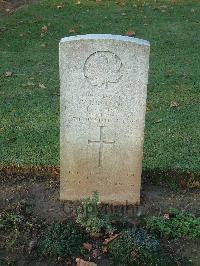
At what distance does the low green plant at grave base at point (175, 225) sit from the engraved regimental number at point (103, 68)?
1.31 meters

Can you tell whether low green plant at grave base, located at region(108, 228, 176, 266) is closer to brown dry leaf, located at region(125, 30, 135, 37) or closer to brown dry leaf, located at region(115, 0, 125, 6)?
brown dry leaf, located at region(125, 30, 135, 37)

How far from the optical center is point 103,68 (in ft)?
15.3

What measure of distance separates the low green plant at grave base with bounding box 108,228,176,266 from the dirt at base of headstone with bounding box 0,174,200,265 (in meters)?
0.26

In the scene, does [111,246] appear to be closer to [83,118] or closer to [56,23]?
[83,118]

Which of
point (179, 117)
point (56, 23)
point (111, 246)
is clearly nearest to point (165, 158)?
point (179, 117)

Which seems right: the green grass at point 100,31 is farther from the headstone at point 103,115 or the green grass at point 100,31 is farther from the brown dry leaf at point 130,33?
the headstone at point 103,115

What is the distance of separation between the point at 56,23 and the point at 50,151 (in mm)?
5802

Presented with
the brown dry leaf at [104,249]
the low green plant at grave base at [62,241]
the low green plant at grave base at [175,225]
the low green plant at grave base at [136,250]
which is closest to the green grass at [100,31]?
the low green plant at grave base at [175,225]

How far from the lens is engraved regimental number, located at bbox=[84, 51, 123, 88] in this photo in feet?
15.1

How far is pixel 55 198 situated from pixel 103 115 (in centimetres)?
107

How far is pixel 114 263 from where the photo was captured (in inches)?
179

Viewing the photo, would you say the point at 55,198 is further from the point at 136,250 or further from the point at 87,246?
the point at 136,250

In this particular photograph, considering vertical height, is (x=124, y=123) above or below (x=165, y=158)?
above

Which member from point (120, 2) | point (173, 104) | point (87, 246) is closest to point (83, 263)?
point (87, 246)
